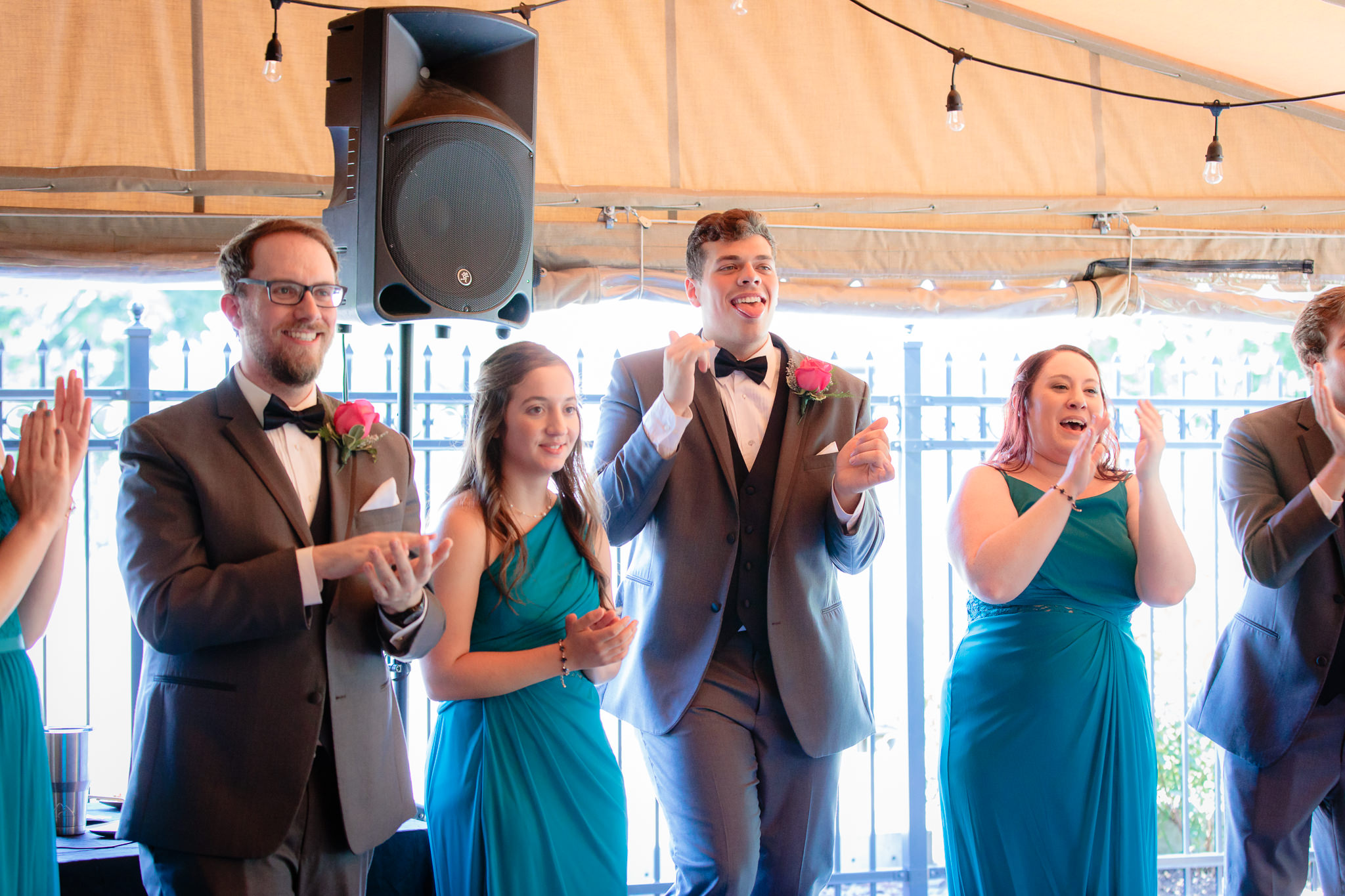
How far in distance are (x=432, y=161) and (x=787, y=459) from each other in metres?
1.06

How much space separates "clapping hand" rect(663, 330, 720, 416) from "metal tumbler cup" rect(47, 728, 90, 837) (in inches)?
70.2

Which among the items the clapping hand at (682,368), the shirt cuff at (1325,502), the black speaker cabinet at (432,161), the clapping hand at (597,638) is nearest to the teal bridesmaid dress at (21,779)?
the black speaker cabinet at (432,161)

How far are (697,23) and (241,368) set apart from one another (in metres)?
2.27

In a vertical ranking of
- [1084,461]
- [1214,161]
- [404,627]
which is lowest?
[404,627]

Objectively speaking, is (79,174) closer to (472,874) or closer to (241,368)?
(241,368)

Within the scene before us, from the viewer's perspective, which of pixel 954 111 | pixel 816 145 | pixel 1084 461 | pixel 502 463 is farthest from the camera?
pixel 816 145

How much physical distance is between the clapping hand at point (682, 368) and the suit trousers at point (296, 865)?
104 cm

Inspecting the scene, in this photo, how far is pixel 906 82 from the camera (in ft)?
12.5

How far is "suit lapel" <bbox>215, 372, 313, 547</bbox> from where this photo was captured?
196 centimetres

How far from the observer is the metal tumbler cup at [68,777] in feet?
8.80

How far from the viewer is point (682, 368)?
237cm

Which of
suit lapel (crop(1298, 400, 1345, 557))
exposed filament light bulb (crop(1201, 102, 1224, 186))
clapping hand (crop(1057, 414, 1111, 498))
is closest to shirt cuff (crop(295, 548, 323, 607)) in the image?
clapping hand (crop(1057, 414, 1111, 498))

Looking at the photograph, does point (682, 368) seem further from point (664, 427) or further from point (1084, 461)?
point (1084, 461)

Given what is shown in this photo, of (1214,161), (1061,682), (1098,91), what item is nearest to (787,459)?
(1061,682)
